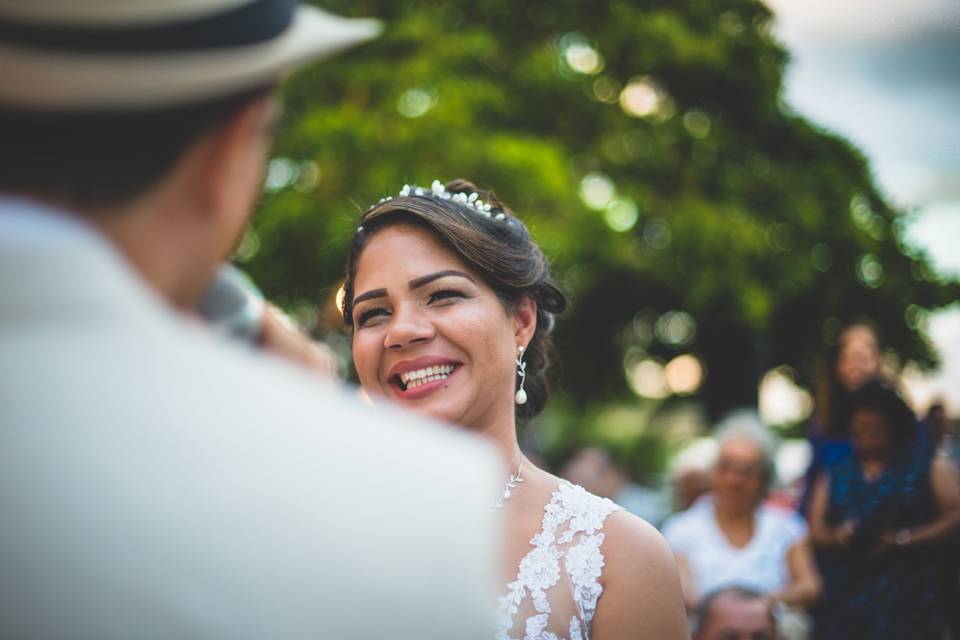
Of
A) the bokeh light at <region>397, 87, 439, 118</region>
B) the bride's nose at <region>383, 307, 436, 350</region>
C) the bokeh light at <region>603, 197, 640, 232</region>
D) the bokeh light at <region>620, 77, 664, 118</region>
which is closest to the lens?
the bride's nose at <region>383, 307, 436, 350</region>

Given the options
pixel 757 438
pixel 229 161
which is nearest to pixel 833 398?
pixel 757 438

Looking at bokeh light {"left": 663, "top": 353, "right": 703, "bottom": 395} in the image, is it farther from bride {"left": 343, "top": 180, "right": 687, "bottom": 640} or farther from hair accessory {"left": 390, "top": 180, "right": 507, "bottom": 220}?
bride {"left": 343, "top": 180, "right": 687, "bottom": 640}

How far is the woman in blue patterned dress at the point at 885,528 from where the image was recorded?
211 inches

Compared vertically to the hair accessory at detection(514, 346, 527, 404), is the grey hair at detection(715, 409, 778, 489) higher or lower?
higher

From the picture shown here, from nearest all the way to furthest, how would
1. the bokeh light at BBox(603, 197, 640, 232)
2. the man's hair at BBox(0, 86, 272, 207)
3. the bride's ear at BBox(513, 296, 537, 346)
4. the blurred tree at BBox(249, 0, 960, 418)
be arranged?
the man's hair at BBox(0, 86, 272, 207) → the bride's ear at BBox(513, 296, 537, 346) → the blurred tree at BBox(249, 0, 960, 418) → the bokeh light at BBox(603, 197, 640, 232)

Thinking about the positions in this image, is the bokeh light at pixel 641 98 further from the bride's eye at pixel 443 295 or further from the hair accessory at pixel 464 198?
the bride's eye at pixel 443 295

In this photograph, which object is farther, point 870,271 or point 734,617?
point 870,271

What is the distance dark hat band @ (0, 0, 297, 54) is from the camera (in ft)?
3.00

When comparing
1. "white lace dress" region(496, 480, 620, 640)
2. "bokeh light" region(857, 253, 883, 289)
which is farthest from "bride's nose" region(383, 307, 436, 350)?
"bokeh light" region(857, 253, 883, 289)

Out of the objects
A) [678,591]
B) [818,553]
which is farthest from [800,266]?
[678,591]

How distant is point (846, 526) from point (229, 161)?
17.6ft

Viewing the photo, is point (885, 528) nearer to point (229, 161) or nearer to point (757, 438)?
point (757, 438)

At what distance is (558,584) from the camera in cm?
250

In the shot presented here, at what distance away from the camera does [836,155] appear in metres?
18.5
